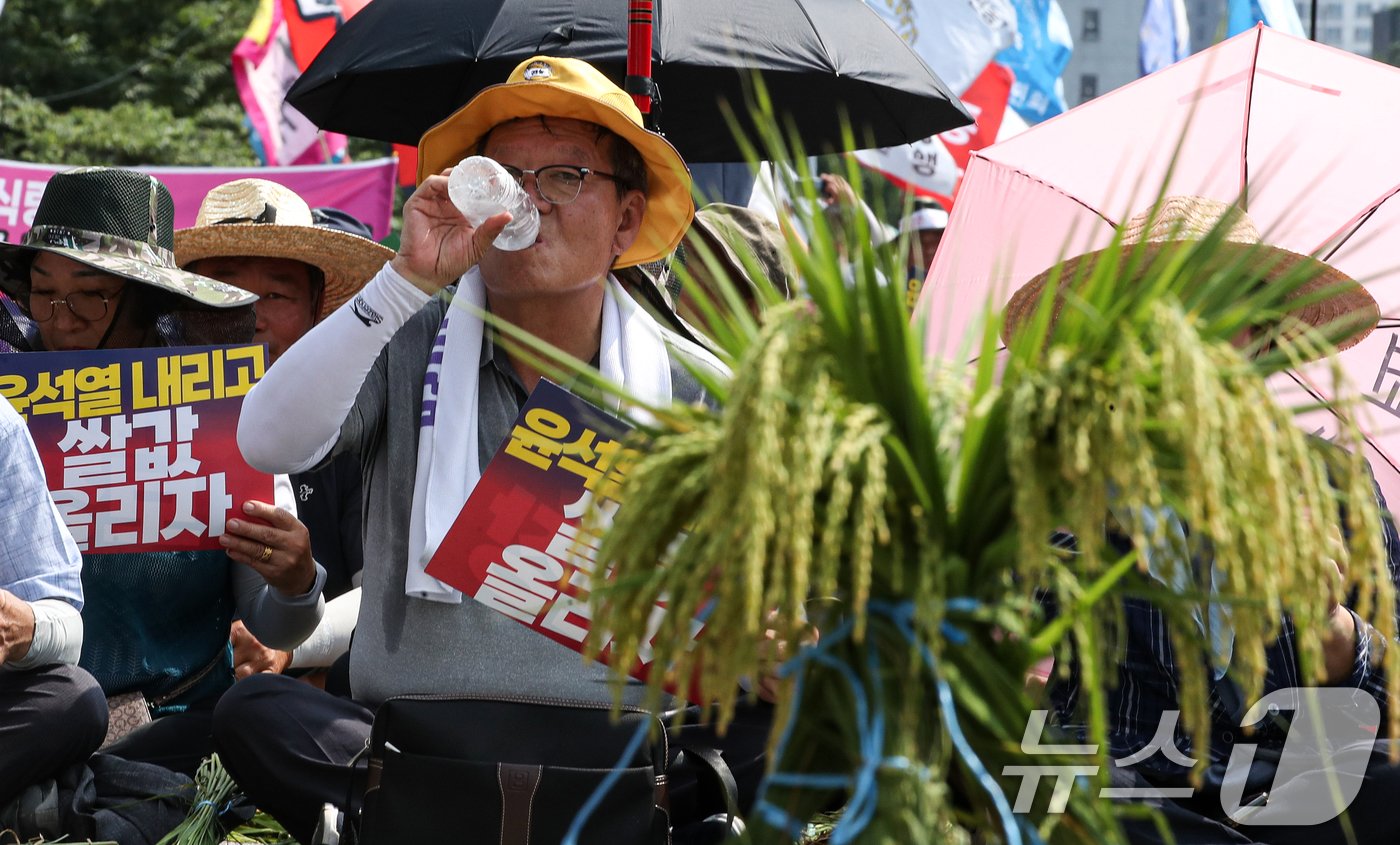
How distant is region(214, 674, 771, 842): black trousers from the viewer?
2941mm

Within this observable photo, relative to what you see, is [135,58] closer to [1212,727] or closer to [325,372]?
[325,372]

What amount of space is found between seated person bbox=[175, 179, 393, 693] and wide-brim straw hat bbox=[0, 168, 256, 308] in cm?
60

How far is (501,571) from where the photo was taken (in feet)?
8.39

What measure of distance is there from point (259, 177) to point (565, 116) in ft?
16.6

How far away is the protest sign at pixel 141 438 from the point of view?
3.23 m

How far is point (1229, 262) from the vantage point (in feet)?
4.99

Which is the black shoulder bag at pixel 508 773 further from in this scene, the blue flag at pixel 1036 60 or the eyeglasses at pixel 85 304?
the blue flag at pixel 1036 60

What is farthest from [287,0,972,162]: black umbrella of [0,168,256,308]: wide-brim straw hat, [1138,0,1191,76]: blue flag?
[1138,0,1191,76]: blue flag

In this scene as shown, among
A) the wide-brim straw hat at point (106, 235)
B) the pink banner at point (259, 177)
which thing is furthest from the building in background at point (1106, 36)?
the wide-brim straw hat at point (106, 235)

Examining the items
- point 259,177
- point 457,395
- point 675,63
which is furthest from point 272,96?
point 457,395

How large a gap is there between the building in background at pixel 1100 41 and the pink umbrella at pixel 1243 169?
44.6 metres

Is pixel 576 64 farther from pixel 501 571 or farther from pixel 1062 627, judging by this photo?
pixel 1062 627

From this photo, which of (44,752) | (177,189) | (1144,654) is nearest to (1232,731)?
(1144,654)

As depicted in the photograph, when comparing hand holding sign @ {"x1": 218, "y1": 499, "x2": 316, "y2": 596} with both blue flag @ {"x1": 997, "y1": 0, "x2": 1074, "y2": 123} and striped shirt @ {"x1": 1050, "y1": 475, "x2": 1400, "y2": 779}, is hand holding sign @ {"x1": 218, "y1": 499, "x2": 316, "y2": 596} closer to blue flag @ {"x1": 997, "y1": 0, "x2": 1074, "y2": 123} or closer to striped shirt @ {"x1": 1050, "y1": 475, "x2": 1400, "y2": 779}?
striped shirt @ {"x1": 1050, "y1": 475, "x2": 1400, "y2": 779}
